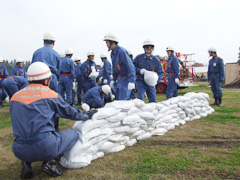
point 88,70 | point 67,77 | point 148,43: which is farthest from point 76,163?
point 88,70

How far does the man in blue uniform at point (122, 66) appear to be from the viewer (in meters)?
3.47

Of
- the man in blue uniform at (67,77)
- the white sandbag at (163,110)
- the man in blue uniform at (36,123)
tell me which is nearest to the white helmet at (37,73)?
the man in blue uniform at (36,123)

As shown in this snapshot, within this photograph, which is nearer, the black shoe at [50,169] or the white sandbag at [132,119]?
the black shoe at [50,169]

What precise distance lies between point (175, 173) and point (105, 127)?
3.14 ft

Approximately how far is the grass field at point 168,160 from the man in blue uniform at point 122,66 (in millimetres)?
981

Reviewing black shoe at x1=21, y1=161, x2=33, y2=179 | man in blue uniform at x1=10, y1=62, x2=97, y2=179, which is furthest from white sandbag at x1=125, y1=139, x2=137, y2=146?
black shoe at x1=21, y1=161, x2=33, y2=179

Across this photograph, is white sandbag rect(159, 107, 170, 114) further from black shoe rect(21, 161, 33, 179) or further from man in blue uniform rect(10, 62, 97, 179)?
black shoe rect(21, 161, 33, 179)

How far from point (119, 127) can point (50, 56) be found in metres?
1.63

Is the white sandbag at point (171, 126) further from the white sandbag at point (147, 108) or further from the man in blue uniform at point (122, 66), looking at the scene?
the man in blue uniform at point (122, 66)

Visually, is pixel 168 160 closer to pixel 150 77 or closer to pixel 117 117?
pixel 117 117

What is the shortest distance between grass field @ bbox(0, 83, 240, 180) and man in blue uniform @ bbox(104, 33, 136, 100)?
0.98 meters

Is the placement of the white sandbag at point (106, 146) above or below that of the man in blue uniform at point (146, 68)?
below

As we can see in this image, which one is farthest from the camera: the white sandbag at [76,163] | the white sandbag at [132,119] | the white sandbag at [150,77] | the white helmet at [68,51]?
the white helmet at [68,51]

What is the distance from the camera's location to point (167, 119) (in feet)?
11.2
